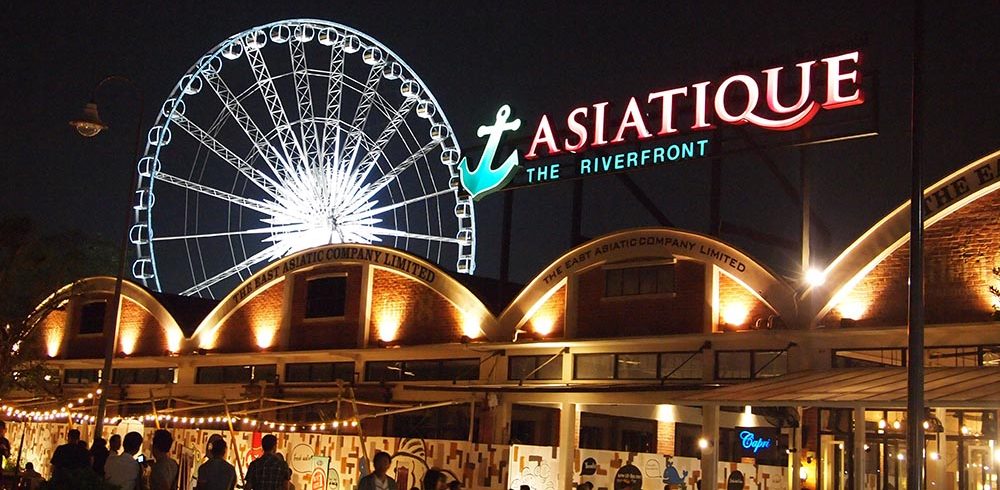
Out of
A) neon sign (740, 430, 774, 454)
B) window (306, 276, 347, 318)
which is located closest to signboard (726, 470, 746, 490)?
neon sign (740, 430, 774, 454)

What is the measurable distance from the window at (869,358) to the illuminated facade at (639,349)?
42 mm

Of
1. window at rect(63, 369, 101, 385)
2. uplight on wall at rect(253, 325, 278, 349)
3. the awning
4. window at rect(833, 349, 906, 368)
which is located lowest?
the awning

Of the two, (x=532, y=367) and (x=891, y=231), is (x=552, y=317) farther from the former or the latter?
(x=891, y=231)

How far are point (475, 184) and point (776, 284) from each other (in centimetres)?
996

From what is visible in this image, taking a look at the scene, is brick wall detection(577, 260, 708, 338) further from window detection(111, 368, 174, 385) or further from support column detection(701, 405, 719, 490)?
window detection(111, 368, 174, 385)

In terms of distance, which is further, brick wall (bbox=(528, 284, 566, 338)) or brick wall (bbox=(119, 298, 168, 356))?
brick wall (bbox=(119, 298, 168, 356))

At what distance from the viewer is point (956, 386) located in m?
17.1

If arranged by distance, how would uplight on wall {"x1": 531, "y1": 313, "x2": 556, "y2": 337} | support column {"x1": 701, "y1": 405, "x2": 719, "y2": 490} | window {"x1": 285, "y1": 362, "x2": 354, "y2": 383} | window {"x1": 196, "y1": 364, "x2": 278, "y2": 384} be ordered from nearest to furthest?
support column {"x1": 701, "y1": 405, "x2": 719, "y2": 490} → uplight on wall {"x1": 531, "y1": 313, "x2": 556, "y2": 337} → window {"x1": 285, "y1": 362, "x2": 354, "y2": 383} → window {"x1": 196, "y1": 364, "x2": 278, "y2": 384}

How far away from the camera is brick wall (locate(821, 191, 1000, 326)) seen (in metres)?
19.9

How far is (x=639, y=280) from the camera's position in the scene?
82.7ft

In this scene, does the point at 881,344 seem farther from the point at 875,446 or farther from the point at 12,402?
the point at 12,402

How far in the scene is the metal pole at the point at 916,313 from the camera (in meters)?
12.6

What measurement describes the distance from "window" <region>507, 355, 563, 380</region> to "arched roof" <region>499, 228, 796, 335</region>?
2.36 ft

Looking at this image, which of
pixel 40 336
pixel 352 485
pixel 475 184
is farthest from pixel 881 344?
pixel 40 336
